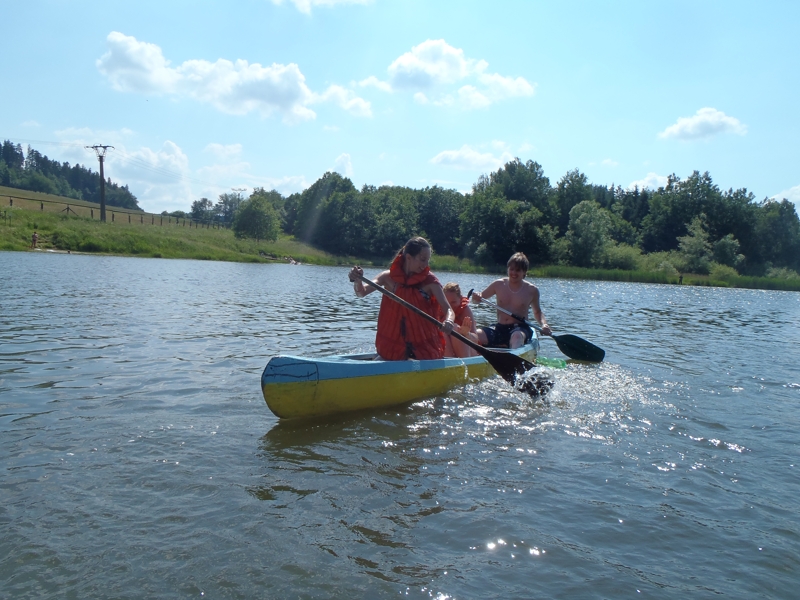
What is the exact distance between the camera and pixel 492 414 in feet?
21.9

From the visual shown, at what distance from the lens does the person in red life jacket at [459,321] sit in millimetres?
8398

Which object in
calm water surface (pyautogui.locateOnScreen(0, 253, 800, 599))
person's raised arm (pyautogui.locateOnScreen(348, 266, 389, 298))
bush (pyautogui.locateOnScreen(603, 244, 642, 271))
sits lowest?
calm water surface (pyautogui.locateOnScreen(0, 253, 800, 599))

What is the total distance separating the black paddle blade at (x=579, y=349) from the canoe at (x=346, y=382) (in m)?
4.11

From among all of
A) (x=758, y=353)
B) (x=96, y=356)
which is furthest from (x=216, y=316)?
(x=758, y=353)

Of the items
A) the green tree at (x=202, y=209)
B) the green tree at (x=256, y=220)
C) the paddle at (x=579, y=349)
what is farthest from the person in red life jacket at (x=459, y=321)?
the green tree at (x=202, y=209)

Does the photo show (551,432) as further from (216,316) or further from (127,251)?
(127,251)

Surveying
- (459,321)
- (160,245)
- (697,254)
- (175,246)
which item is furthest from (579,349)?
(697,254)

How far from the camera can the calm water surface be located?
10.9 ft

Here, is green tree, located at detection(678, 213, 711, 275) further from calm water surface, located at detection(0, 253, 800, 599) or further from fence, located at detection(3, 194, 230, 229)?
calm water surface, located at detection(0, 253, 800, 599)

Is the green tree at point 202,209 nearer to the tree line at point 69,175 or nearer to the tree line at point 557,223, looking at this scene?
the tree line at point 69,175

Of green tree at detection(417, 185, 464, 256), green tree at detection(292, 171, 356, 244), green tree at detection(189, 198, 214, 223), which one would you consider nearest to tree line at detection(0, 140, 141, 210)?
green tree at detection(189, 198, 214, 223)

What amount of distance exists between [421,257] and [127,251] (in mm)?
42382

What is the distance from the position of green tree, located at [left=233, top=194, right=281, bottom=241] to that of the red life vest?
56371 millimetres

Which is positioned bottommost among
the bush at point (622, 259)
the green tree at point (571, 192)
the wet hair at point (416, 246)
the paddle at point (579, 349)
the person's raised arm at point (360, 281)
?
the paddle at point (579, 349)
